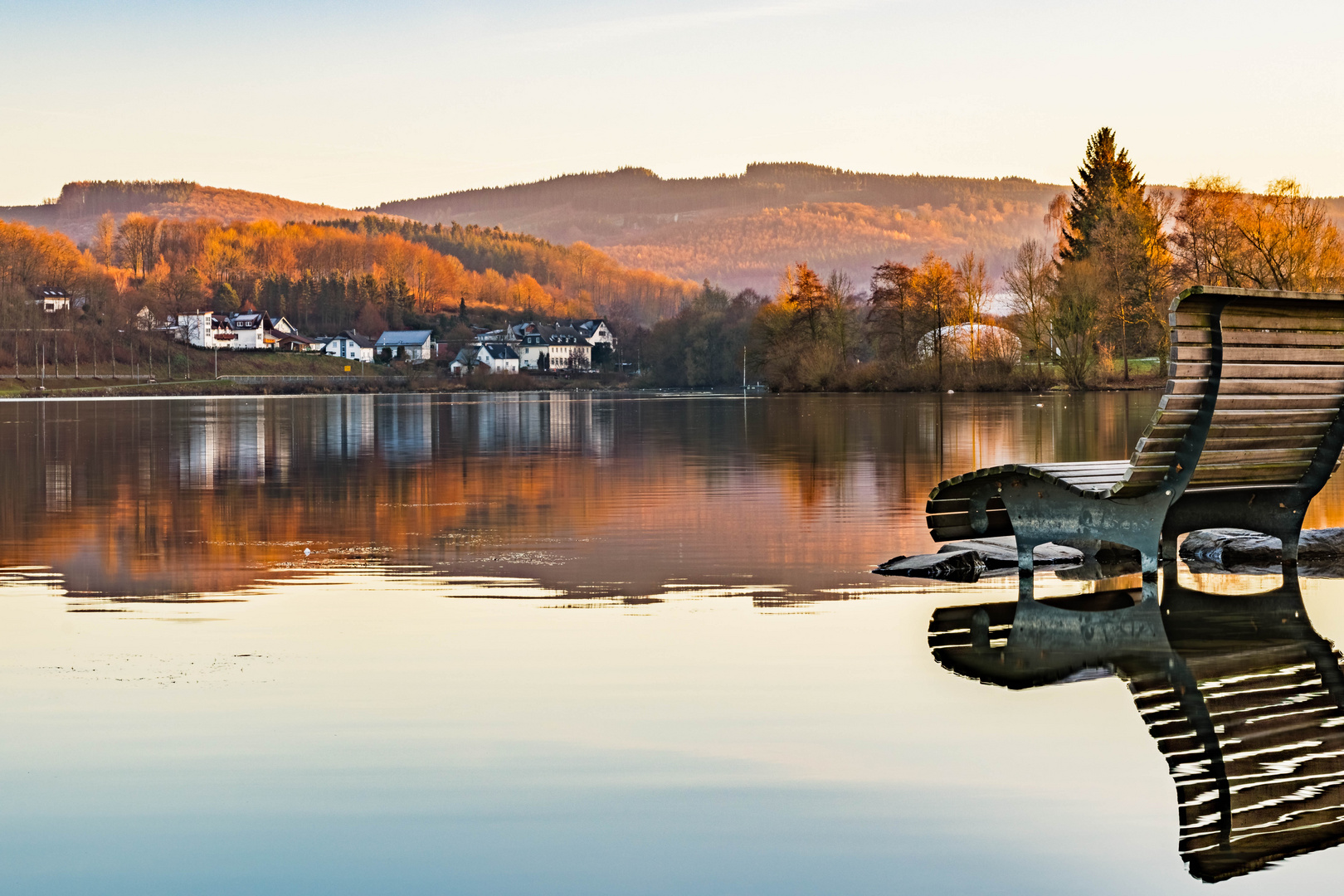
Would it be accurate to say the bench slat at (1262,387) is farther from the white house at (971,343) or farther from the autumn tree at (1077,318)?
the white house at (971,343)

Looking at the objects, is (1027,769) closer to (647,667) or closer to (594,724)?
(594,724)

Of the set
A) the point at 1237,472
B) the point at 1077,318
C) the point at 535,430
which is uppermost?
the point at 1077,318

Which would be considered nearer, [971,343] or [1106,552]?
[1106,552]

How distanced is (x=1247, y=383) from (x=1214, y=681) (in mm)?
2841

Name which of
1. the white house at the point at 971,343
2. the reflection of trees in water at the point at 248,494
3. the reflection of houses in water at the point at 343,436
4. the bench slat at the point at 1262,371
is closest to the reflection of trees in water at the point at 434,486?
the reflection of trees in water at the point at 248,494

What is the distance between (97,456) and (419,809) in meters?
26.2

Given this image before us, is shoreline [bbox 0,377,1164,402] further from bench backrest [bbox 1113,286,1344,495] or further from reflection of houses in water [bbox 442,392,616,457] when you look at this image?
bench backrest [bbox 1113,286,1344,495]

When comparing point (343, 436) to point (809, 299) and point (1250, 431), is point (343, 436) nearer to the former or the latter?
point (1250, 431)

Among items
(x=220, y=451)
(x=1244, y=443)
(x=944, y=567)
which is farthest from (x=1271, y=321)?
(x=220, y=451)

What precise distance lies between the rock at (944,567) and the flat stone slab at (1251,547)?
2.06 m

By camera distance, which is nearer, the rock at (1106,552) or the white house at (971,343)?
the rock at (1106,552)

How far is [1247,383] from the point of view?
947 cm

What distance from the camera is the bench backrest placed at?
360 inches

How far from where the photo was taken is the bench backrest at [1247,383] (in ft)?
30.0
